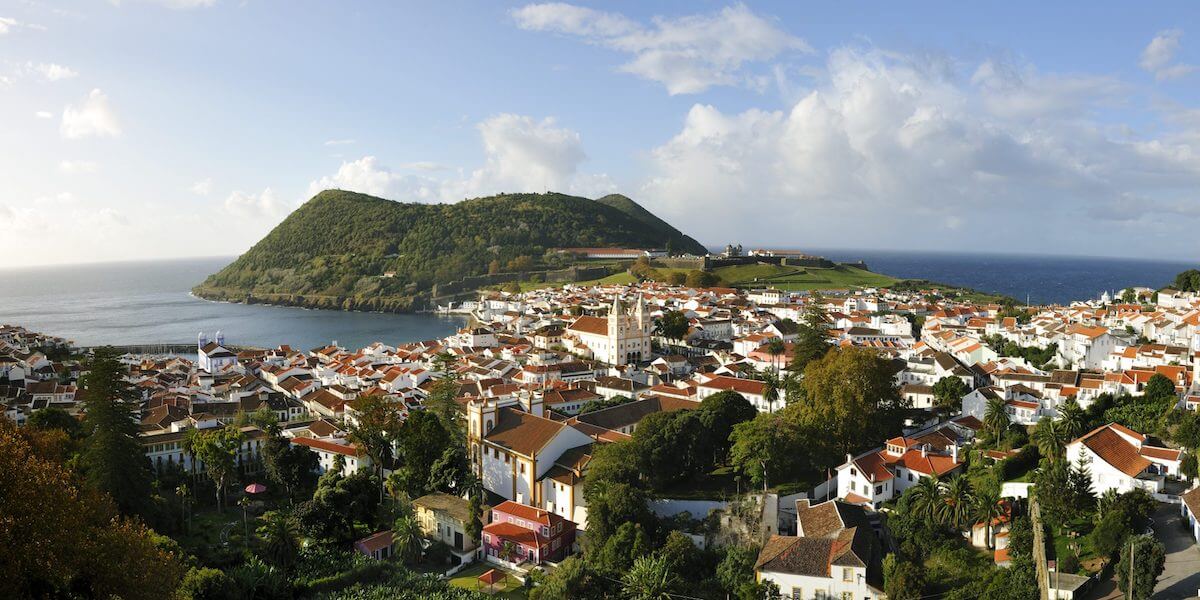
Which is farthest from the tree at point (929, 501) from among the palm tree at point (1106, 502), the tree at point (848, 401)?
the tree at point (848, 401)

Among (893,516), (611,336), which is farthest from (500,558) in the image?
(611,336)

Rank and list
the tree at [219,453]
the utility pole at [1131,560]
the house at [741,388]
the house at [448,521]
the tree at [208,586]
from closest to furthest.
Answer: the utility pole at [1131,560]
the tree at [208,586]
the house at [448,521]
the tree at [219,453]
the house at [741,388]

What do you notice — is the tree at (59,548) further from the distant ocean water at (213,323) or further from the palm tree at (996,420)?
the distant ocean water at (213,323)

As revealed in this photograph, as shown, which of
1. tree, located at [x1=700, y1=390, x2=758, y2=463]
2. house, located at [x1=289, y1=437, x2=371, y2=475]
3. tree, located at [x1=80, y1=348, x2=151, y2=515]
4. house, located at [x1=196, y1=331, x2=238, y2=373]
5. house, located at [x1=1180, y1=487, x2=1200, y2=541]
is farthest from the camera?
house, located at [x1=196, y1=331, x2=238, y2=373]

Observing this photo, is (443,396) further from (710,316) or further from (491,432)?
(710,316)

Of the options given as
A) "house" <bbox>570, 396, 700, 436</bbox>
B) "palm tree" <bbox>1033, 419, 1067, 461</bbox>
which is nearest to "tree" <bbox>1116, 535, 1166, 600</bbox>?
"palm tree" <bbox>1033, 419, 1067, 461</bbox>

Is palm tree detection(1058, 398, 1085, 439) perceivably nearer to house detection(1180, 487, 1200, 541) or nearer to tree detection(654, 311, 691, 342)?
house detection(1180, 487, 1200, 541)
